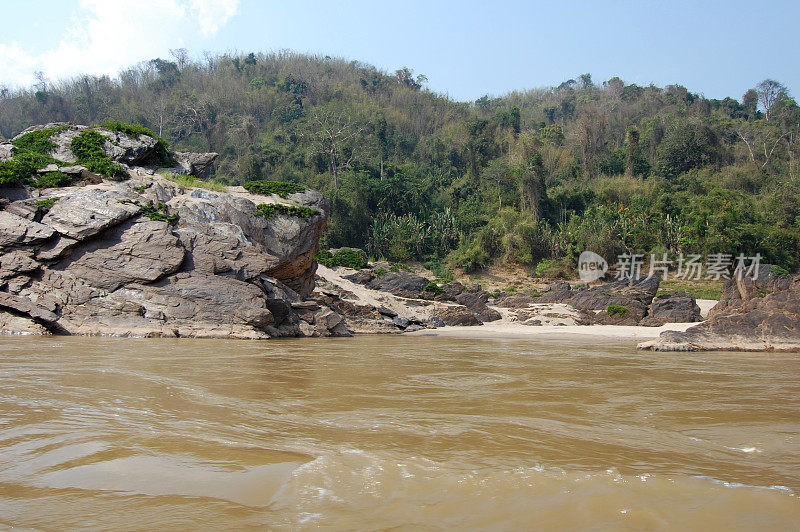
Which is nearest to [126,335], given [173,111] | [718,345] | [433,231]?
[718,345]

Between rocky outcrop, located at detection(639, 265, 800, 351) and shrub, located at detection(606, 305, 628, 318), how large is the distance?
10.1 meters

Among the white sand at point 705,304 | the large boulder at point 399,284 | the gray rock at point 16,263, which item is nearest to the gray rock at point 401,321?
the large boulder at point 399,284

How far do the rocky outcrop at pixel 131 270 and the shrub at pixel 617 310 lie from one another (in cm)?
1394

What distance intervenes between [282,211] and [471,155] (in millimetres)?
34522

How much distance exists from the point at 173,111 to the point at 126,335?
50.6 metres

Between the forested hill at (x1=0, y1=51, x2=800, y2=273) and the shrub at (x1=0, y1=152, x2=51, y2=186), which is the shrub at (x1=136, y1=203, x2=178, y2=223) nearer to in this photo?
the shrub at (x1=0, y1=152, x2=51, y2=186)

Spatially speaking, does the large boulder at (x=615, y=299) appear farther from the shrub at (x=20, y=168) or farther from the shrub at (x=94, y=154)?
the shrub at (x=20, y=168)

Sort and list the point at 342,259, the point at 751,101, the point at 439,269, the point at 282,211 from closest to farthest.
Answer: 1. the point at 282,211
2. the point at 342,259
3. the point at 439,269
4. the point at 751,101

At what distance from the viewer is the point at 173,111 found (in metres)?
55.9

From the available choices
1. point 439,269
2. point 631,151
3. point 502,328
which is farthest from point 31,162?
point 631,151

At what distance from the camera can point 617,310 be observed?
2302 cm

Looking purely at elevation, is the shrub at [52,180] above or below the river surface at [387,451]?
above

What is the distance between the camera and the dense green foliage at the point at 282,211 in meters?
16.8

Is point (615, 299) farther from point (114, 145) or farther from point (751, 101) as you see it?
point (751, 101)
